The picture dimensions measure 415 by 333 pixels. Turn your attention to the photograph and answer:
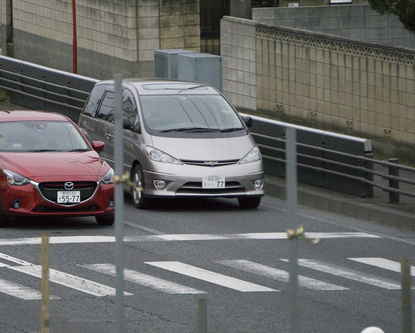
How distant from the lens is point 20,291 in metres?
10.7

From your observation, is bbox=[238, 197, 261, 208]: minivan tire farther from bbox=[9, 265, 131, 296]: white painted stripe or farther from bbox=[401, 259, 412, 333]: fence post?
bbox=[401, 259, 412, 333]: fence post

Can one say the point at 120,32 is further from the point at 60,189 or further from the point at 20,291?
the point at 20,291

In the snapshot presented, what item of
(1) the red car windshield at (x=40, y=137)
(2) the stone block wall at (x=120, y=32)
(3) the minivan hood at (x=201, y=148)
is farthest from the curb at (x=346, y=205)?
(2) the stone block wall at (x=120, y=32)

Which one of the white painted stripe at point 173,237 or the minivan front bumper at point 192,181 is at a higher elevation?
the minivan front bumper at point 192,181

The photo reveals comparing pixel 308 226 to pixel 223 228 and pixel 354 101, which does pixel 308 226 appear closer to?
pixel 223 228

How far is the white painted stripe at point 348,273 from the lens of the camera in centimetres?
1162

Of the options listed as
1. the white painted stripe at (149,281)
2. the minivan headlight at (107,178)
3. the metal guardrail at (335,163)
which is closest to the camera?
the white painted stripe at (149,281)

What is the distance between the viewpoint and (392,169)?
654 inches

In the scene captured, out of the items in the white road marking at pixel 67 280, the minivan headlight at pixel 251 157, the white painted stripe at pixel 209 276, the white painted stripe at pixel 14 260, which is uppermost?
the minivan headlight at pixel 251 157

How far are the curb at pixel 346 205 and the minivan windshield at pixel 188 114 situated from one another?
1.53 metres

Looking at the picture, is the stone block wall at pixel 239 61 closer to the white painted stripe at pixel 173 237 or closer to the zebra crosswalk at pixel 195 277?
the white painted stripe at pixel 173 237

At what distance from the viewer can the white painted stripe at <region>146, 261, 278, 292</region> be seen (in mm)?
11188

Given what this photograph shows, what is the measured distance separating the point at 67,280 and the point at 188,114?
628 centimetres

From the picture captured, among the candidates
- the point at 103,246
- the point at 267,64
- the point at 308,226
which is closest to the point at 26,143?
the point at 103,246
